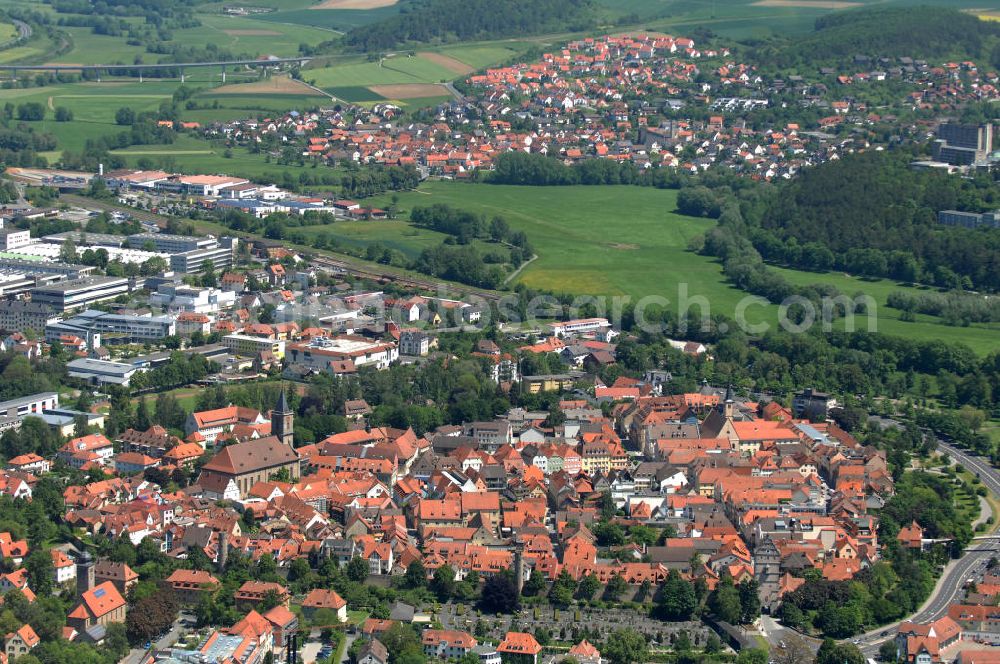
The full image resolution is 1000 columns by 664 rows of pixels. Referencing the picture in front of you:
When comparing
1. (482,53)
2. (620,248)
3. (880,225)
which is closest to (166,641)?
(620,248)

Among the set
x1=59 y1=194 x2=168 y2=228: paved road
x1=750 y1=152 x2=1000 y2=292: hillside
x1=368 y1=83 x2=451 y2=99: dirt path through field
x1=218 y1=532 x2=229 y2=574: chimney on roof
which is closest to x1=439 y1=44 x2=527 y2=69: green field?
x1=368 y1=83 x2=451 y2=99: dirt path through field

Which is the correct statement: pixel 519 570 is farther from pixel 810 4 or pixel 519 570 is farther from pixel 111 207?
pixel 810 4

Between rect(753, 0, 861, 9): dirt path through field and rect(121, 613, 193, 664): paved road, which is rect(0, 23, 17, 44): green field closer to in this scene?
rect(753, 0, 861, 9): dirt path through field

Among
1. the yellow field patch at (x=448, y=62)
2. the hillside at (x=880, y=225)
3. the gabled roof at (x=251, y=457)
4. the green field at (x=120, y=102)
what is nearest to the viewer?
the gabled roof at (x=251, y=457)

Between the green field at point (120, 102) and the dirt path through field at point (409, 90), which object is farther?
the dirt path through field at point (409, 90)

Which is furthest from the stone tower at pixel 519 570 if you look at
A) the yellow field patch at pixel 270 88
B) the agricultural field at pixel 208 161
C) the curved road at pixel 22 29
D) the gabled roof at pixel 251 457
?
the curved road at pixel 22 29

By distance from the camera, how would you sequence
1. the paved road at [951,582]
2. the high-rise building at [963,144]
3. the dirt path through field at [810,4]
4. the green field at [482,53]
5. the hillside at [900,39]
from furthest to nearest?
the dirt path through field at [810,4], the green field at [482,53], the hillside at [900,39], the high-rise building at [963,144], the paved road at [951,582]

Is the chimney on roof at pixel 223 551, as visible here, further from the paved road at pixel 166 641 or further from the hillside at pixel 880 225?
the hillside at pixel 880 225

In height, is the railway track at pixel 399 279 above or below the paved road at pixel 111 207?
below
